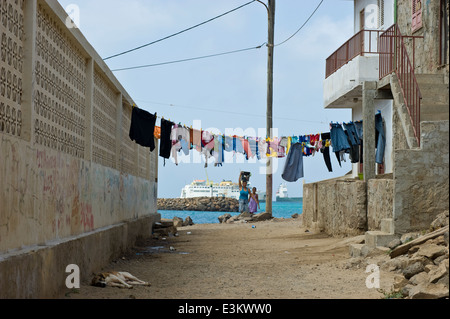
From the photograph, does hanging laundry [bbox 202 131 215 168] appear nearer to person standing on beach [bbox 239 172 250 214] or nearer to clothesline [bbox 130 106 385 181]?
clothesline [bbox 130 106 385 181]

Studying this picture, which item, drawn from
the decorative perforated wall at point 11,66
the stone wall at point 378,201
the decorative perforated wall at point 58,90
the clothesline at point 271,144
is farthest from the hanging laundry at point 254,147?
the decorative perforated wall at point 11,66

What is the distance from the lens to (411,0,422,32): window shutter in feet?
51.9

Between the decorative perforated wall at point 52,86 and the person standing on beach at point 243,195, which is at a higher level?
the decorative perforated wall at point 52,86

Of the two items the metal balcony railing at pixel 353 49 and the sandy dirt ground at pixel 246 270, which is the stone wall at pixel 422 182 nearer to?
the sandy dirt ground at pixel 246 270

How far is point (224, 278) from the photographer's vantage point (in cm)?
944

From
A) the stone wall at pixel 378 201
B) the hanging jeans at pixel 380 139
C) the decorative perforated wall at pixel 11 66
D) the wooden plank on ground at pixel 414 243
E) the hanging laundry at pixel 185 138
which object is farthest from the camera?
the hanging laundry at pixel 185 138

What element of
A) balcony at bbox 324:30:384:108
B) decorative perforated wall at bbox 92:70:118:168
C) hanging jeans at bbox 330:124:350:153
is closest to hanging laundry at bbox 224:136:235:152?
balcony at bbox 324:30:384:108

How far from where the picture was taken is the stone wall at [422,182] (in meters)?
10.5

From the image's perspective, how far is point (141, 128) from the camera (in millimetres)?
14852


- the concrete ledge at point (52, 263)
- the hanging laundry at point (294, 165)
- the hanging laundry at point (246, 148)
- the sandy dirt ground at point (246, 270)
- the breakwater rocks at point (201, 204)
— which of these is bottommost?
the breakwater rocks at point (201, 204)

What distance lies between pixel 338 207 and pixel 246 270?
5342mm

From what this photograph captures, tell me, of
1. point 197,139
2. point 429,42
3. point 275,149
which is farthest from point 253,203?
point 429,42

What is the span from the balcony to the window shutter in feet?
3.81

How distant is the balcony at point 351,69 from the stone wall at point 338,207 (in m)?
3.14
